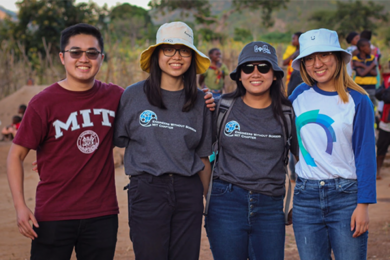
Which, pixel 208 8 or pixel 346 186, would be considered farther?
pixel 208 8

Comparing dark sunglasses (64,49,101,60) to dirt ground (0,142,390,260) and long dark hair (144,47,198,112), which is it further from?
dirt ground (0,142,390,260)

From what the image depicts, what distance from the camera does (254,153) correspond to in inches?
109

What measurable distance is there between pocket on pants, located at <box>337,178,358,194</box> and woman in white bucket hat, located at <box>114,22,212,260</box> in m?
0.81

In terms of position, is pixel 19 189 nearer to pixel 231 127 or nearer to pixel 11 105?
pixel 231 127

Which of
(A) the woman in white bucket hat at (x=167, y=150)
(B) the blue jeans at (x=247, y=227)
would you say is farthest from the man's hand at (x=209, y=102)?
(B) the blue jeans at (x=247, y=227)

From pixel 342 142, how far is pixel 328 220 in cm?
46

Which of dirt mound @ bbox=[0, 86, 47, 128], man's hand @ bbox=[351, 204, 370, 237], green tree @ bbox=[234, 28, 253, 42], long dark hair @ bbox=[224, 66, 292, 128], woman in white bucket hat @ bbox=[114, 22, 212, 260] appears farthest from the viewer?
green tree @ bbox=[234, 28, 253, 42]

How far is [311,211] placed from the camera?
2617mm

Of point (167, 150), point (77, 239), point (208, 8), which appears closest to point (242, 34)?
point (208, 8)

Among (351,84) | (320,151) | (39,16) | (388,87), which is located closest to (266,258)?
(320,151)

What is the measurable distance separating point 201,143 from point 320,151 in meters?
0.73

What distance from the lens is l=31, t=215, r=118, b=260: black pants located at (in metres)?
2.64

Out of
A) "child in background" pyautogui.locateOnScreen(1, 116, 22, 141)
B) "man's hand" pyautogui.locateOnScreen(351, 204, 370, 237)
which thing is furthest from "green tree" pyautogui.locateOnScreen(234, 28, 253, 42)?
"man's hand" pyautogui.locateOnScreen(351, 204, 370, 237)

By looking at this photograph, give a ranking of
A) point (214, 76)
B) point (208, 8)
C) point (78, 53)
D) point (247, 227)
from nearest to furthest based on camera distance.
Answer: point (247, 227) < point (78, 53) < point (214, 76) < point (208, 8)
